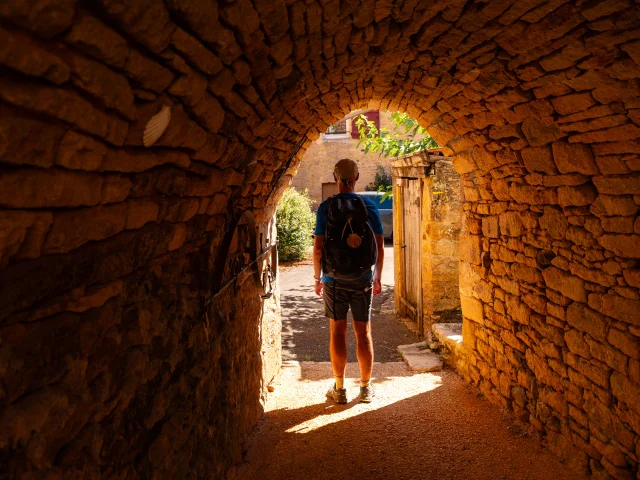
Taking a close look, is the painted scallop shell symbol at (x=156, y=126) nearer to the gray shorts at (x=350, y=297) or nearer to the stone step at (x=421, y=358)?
the gray shorts at (x=350, y=297)

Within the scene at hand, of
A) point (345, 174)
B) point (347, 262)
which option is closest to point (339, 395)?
point (347, 262)

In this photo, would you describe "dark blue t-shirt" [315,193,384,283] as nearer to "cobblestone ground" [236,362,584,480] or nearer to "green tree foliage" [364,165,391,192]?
"cobblestone ground" [236,362,584,480]

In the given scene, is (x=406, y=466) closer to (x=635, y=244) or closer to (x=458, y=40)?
(x=635, y=244)

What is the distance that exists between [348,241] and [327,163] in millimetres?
15760

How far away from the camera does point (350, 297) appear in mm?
3693

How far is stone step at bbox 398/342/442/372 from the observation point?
4.83 m

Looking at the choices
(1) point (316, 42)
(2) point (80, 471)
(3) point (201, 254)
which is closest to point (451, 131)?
(1) point (316, 42)

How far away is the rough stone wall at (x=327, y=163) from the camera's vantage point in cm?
1884

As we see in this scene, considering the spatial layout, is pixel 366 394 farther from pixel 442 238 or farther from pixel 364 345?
pixel 442 238

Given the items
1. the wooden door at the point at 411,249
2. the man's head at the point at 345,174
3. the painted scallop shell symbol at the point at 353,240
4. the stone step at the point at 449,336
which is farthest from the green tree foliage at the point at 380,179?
the painted scallop shell symbol at the point at 353,240

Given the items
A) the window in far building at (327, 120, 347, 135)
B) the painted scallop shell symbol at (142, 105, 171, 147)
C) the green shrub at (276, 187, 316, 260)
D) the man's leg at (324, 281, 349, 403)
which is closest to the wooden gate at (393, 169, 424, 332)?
the man's leg at (324, 281, 349, 403)

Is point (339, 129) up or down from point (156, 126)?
up

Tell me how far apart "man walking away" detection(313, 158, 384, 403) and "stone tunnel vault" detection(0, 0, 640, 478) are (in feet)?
1.59

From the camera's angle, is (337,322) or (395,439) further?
(337,322)
